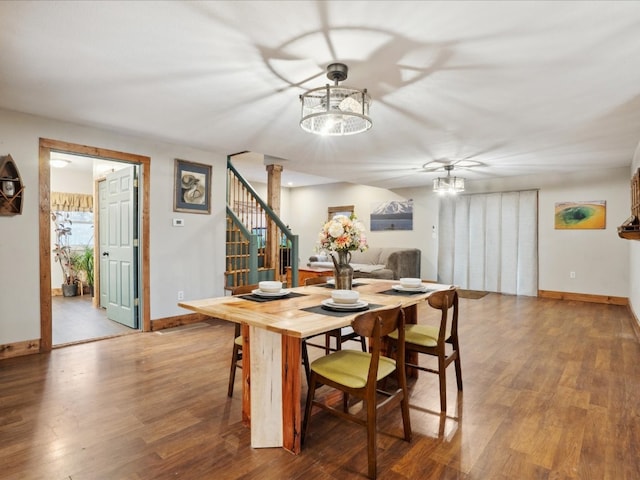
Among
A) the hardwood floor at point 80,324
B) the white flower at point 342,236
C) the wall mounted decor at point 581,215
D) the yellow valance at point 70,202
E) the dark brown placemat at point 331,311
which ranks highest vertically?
the yellow valance at point 70,202

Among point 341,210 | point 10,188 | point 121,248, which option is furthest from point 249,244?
point 341,210

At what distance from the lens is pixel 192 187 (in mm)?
4645

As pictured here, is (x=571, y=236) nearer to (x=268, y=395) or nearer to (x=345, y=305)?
(x=345, y=305)

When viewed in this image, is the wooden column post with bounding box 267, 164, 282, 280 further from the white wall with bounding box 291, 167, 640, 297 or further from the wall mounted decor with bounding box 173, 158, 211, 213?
the white wall with bounding box 291, 167, 640, 297

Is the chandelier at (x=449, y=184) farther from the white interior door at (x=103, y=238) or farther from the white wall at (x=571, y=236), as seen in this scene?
the white interior door at (x=103, y=238)

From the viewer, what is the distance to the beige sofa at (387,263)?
718 centimetres

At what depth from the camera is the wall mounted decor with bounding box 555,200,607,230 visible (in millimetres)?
6051

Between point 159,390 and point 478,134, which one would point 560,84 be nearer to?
point 478,134

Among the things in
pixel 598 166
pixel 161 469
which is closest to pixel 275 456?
pixel 161 469

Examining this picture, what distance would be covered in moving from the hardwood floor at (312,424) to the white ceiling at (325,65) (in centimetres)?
230

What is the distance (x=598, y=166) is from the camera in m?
5.64

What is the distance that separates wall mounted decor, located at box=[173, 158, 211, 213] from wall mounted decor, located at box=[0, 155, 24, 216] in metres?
1.53

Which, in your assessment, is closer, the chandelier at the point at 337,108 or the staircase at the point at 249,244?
the chandelier at the point at 337,108

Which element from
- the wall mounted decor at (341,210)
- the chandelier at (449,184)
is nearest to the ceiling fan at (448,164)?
the chandelier at (449,184)
